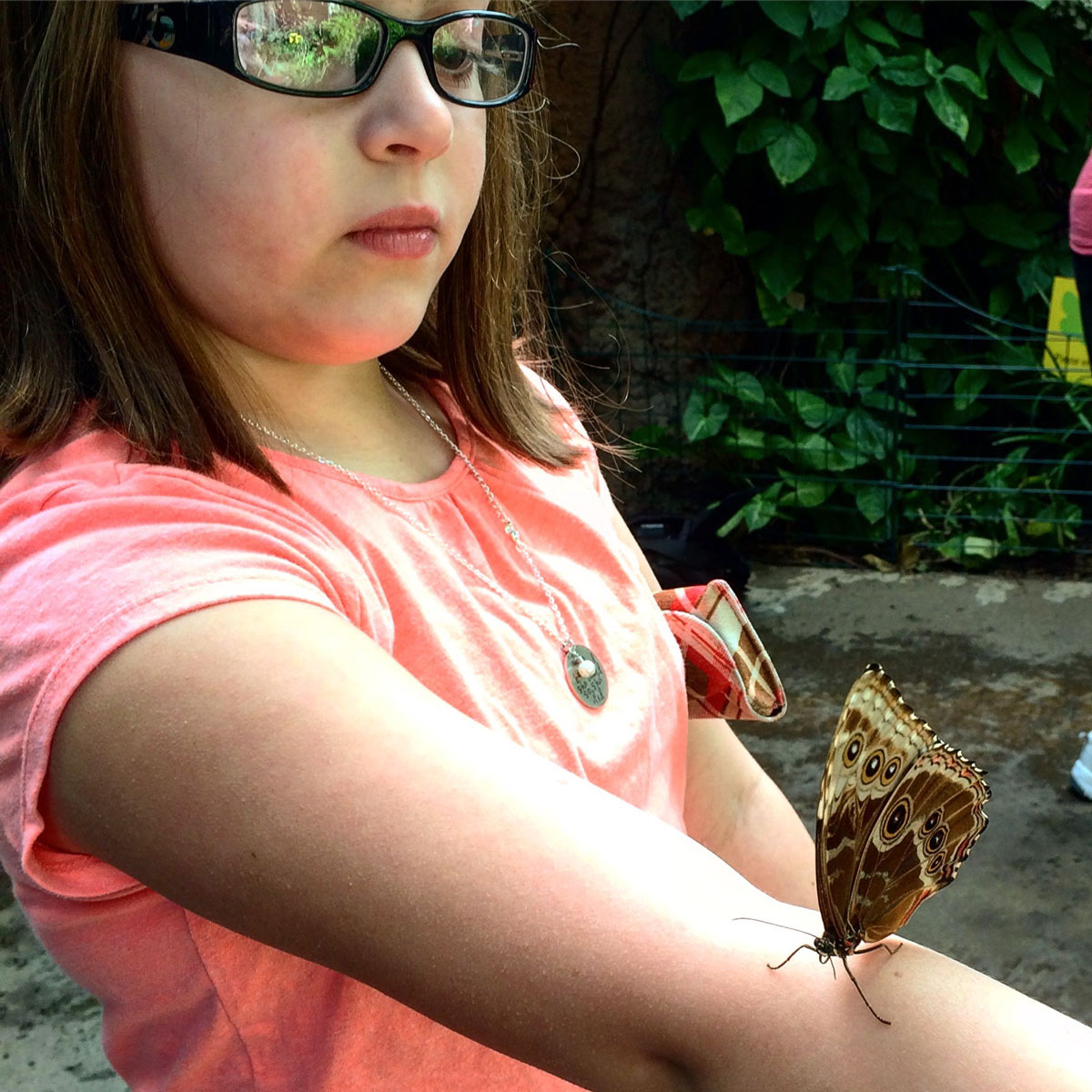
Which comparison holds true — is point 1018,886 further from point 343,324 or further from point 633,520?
point 343,324

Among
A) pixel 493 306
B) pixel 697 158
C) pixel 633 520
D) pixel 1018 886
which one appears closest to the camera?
pixel 493 306

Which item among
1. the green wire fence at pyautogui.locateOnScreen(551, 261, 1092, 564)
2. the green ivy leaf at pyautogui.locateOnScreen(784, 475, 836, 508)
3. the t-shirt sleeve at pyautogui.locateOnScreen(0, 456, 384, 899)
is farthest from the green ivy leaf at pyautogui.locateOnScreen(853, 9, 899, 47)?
the t-shirt sleeve at pyautogui.locateOnScreen(0, 456, 384, 899)

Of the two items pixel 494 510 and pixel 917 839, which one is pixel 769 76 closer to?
pixel 494 510

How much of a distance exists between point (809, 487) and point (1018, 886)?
5.83 ft

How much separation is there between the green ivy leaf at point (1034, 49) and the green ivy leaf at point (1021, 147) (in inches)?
7.3

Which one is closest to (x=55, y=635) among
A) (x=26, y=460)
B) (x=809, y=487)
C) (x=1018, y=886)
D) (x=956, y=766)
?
(x=26, y=460)

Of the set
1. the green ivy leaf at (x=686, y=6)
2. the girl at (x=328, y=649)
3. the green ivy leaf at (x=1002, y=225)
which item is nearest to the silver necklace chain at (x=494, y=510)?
the girl at (x=328, y=649)

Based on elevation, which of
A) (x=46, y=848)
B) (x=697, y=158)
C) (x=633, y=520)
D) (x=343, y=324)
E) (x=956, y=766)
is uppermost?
(x=343, y=324)

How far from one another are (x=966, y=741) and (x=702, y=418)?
57.6 inches

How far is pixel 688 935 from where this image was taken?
734mm

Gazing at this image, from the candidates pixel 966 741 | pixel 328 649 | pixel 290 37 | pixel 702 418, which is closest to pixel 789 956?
pixel 328 649

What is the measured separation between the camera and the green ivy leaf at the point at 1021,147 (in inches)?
Answer: 163

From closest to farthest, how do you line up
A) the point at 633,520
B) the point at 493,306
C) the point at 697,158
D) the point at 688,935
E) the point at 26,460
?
the point at 688,935
the point at 26,460
the point at 493,306
the point at 633,520
the point at 697,158

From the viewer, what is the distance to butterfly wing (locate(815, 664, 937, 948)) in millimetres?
754
